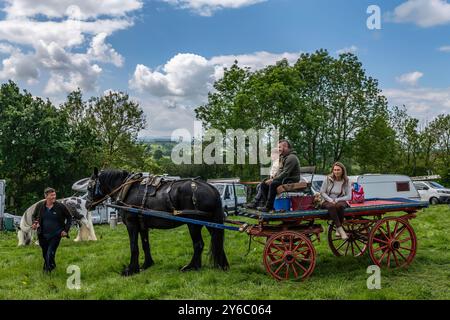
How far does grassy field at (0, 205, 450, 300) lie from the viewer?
23.7 ft

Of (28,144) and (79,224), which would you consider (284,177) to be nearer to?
(79,224)

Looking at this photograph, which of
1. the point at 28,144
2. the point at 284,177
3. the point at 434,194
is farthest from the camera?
the point at 434,194

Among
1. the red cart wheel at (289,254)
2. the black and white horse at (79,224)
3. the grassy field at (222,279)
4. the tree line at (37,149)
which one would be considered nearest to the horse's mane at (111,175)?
the grassy field at (222,279)

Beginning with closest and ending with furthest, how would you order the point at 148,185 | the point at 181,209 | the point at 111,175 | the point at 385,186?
the point at 181,209, the point at 148,185, the point at 111,175, the point at 385,186

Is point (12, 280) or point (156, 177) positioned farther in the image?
point (156, 177)

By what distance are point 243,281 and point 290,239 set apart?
1.13 m

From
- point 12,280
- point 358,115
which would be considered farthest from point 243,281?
point 358,115

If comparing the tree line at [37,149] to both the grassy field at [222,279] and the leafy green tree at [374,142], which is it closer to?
the grassy field at [222,279]

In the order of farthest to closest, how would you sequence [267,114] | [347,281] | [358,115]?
[358,115] < [267,114] < [347,281]

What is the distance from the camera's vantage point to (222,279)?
8195 mm

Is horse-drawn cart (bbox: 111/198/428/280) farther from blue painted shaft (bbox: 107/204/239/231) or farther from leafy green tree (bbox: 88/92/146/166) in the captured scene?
leafy green tree (bbox: 88/92/146/166)

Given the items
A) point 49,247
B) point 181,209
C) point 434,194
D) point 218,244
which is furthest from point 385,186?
point 49,247
